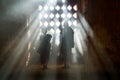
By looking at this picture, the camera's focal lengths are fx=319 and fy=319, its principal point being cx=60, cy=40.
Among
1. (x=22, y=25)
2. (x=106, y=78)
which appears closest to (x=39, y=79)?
(x=106, y=78)

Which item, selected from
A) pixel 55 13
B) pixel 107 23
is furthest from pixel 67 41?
pixel 55 13

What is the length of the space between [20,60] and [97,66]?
3672mm

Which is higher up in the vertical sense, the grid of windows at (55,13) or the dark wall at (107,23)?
the grid of windows at (55,13)

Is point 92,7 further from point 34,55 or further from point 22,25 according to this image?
point 34,55

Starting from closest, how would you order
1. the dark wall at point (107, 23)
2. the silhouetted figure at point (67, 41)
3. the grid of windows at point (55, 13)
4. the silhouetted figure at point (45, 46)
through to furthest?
the dark wall at point (107, 23) < the silhouetted figure at point (67, 41) < the silhouetted figure at point (45, 46) < the grid of windows at point (55, 13)

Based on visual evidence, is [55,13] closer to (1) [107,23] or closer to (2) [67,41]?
(2) [67,41]

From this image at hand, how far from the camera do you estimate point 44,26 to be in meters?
17.8

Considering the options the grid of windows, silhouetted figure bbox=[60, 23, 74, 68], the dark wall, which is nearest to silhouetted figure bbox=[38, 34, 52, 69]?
silhouetted figure bbox=[60, 23, 74, 68]

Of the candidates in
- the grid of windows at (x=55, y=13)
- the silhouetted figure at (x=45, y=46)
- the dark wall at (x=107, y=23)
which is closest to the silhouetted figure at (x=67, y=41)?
the silhouetted figure at (x=45, y=46)

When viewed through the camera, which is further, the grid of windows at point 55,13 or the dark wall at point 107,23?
the grid of windows at point 55,13

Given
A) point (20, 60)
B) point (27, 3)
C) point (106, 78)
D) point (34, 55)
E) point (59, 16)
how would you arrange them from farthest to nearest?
point (59, 16) → point (34, 55) → point (27, 3) → point (20, 60) → point (106, 78)

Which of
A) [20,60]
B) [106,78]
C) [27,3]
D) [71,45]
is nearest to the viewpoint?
[106,78]

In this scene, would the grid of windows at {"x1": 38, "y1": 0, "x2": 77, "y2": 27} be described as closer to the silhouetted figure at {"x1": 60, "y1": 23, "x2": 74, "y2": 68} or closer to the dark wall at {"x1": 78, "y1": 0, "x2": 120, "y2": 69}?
the silhouetted figure at {"x1": 60, "y1": 23, "x2": 74, "y2": 68}

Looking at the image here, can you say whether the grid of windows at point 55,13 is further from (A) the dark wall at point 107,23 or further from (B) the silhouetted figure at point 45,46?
(A) the dark wall at point 107,23
